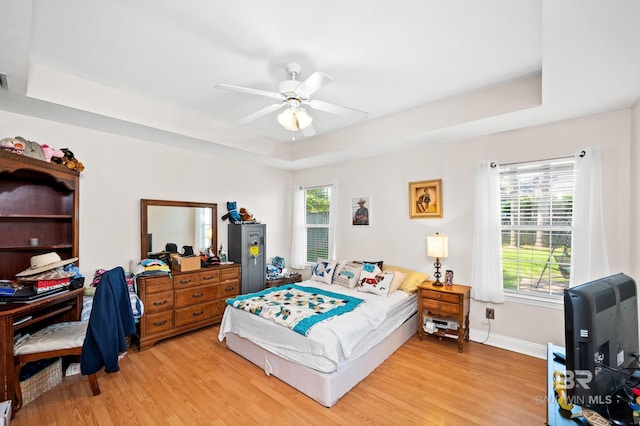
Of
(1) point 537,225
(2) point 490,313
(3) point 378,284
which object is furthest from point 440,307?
(1) point 537,225

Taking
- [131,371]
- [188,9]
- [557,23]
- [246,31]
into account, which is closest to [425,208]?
[557,23]

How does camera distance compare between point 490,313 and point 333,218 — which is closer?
point 490,313

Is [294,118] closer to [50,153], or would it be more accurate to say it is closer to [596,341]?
[596,341]

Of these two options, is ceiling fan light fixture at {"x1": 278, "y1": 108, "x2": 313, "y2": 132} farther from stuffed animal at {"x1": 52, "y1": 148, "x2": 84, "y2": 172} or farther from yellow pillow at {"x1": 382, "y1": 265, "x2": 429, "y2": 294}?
yellow pillow at {"x1": 382, "y1": 265, "x2": 429, "y2": 294}

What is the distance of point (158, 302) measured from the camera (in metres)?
3.11

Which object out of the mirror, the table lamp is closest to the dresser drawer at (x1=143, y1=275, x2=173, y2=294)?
the mirror

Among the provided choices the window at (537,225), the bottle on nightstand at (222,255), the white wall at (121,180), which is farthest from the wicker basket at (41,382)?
the window at (537,225)

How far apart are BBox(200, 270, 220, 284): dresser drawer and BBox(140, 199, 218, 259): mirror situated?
521mm

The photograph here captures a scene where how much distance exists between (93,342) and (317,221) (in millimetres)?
3448

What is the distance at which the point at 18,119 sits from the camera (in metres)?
2.62

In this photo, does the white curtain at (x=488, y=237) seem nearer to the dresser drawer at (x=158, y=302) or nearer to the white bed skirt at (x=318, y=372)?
the white bed skirt at (x=318, y=372)

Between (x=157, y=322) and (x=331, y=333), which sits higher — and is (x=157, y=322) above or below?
below

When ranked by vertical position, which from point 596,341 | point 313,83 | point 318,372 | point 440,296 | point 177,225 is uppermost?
point 313,83

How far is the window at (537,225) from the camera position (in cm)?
277
